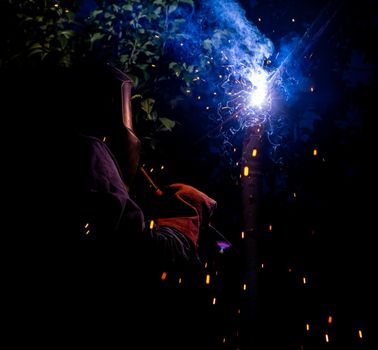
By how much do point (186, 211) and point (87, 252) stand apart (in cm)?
95

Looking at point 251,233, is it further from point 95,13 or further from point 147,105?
point 95,13

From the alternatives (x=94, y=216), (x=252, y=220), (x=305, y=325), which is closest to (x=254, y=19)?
(x=252, y=220)

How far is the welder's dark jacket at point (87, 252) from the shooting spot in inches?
67.9

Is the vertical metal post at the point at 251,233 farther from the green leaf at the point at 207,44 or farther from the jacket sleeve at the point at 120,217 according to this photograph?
the green leaf at the point at 207,44

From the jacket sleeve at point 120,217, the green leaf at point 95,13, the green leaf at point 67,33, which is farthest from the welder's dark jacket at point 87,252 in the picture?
the green leaf at point 95,13

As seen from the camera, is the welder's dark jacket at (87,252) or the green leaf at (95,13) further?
Result: the green leaf at (95,13)

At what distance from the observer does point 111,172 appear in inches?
75.8

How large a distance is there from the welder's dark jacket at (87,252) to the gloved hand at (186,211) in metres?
0.19

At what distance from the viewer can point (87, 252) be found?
183 cm

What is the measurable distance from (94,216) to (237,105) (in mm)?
3373

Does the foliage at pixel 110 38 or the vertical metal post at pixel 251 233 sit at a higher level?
the foliage at pixel 110 38

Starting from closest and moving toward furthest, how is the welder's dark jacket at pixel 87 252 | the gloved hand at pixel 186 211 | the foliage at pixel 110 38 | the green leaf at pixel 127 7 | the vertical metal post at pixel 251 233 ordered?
the welder's dark jacket at pixel 87 252, the gloved hand at pixel 186 211, the vertical metal post at pixel 251 233, the foliage at pixel 110 38, the green leaf at pixel 127 7

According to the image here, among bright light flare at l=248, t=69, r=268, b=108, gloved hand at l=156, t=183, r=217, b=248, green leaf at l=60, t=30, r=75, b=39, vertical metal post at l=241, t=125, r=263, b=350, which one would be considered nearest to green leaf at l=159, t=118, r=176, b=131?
bright light flare at l=248, t=69, r=268, b=108

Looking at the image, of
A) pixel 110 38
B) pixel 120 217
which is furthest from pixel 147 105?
pixel 120 217
